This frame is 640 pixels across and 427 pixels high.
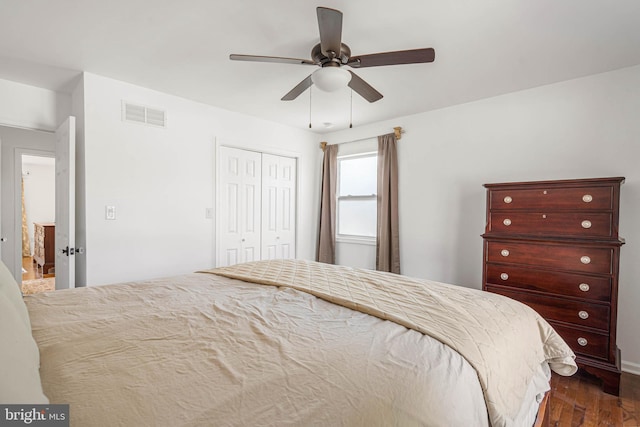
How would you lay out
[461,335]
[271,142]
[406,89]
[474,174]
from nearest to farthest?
[461,335] < [406,89] < [474,174] < [271,142]

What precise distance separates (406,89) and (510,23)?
1.09 meters

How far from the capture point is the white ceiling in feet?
5.89

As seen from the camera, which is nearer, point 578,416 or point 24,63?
point 578,416

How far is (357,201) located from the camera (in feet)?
14.4

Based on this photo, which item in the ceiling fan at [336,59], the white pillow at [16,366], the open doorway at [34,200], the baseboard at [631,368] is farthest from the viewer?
the open doorway at [34,200]

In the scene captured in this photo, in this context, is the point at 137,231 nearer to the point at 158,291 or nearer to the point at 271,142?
the point at 158,291

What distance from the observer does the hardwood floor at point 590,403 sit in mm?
1854

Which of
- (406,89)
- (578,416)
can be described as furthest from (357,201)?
(578,416)

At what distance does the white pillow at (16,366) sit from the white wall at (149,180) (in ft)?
7.68

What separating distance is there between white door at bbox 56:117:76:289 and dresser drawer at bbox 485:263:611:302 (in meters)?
3.69

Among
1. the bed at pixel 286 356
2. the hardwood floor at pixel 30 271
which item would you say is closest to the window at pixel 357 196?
the bed at pixel 286 356

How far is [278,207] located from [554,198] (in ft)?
10.4

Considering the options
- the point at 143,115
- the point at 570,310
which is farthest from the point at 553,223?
the point at 143,115

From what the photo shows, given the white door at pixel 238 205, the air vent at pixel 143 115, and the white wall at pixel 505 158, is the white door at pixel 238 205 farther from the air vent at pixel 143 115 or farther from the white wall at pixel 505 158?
the white wall at pixel 505 158
